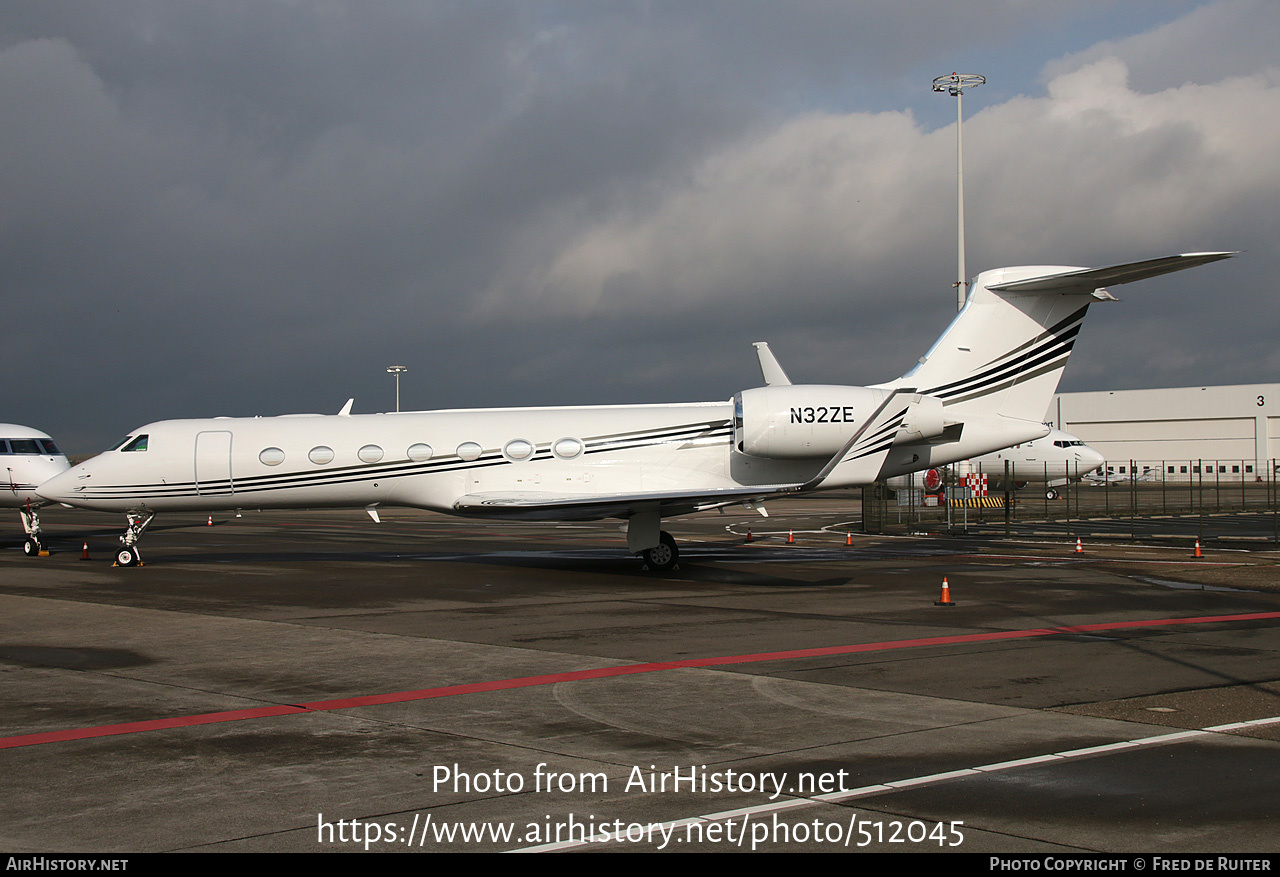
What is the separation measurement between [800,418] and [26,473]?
1842 centimetres

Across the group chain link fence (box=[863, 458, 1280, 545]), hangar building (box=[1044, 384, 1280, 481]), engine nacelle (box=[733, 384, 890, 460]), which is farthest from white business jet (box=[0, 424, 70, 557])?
hangar building (box=[1044, 384, 1280, 481])

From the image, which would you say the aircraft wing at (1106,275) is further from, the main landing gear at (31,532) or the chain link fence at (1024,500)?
the main landing gear at (31,532)

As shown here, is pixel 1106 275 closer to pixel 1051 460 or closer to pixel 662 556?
pixel 662 556

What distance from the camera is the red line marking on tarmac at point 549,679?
23.7 feet

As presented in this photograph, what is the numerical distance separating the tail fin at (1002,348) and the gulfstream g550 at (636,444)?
0.08ft

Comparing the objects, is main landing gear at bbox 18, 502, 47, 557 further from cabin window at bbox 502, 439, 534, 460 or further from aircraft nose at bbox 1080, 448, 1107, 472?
aircraft nose at bbox 1080, 448, 1107, 472

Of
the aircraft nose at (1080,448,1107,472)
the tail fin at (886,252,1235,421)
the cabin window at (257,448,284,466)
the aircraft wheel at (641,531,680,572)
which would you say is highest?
the tail fin at (886,252,1235,421)

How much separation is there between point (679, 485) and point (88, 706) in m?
12.3

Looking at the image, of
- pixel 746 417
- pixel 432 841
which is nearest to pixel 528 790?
pixel 432 841

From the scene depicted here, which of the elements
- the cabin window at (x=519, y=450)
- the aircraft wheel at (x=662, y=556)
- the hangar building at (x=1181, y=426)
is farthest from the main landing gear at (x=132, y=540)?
the hangar building at (x=1181, y=426)

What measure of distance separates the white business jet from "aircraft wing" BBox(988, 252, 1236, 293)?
2176 centimetres

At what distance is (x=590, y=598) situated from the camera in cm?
1529

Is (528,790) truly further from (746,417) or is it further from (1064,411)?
(1064,411)

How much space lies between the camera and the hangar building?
80500 millimetres
